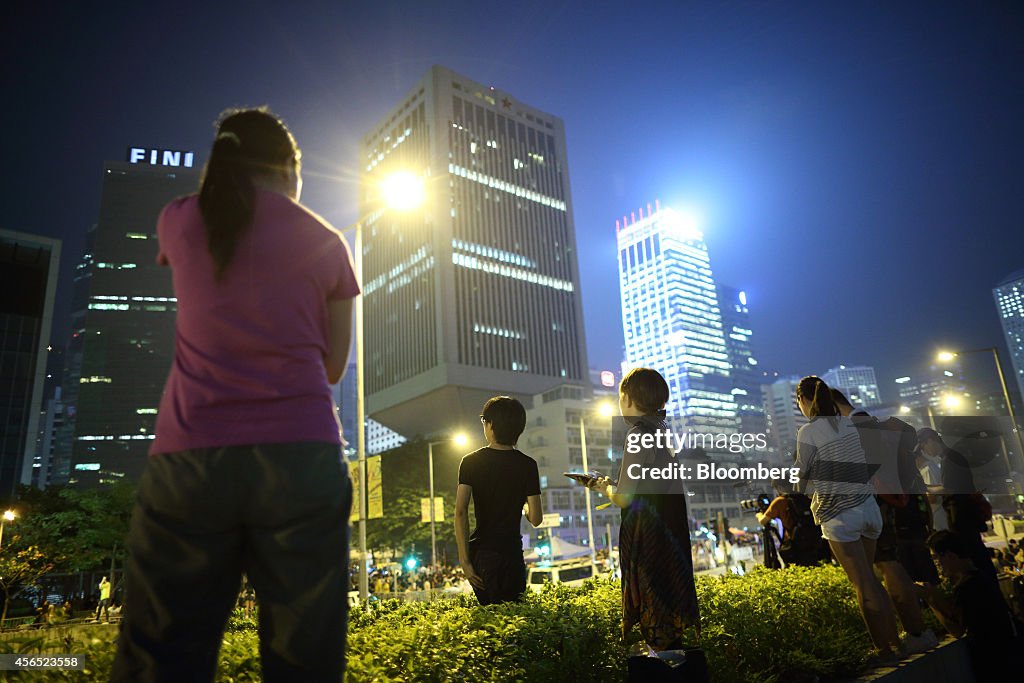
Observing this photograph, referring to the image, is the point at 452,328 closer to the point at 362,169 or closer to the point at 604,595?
the point at 362,169

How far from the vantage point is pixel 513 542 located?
455 cm

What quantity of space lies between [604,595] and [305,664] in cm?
407

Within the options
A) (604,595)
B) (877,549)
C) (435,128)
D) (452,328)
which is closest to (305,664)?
(604,595)

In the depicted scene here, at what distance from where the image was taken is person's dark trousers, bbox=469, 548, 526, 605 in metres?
4.46

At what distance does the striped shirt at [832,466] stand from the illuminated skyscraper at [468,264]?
81.5 m

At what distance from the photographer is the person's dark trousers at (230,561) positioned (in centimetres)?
161

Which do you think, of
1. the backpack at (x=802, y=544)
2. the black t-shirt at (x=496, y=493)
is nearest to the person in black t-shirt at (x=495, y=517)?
the black t-shirt at (x=496, y=493)

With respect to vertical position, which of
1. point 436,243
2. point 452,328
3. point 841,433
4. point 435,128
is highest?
point 435,128

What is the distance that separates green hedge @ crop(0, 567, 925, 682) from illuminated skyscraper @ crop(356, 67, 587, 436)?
81571mm

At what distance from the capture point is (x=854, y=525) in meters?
5.12

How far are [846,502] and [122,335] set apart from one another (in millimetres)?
146773

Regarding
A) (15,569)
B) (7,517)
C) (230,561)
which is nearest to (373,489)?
(230,561)

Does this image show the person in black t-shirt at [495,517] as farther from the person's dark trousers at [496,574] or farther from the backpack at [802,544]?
the backpack at [802,544]

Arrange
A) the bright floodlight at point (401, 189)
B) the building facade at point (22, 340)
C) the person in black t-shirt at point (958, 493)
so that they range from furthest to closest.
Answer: the building facade at point (22, 340) → the bright floodlight at point (401, 189) → the person in black t-shirt at point (958, 493)
